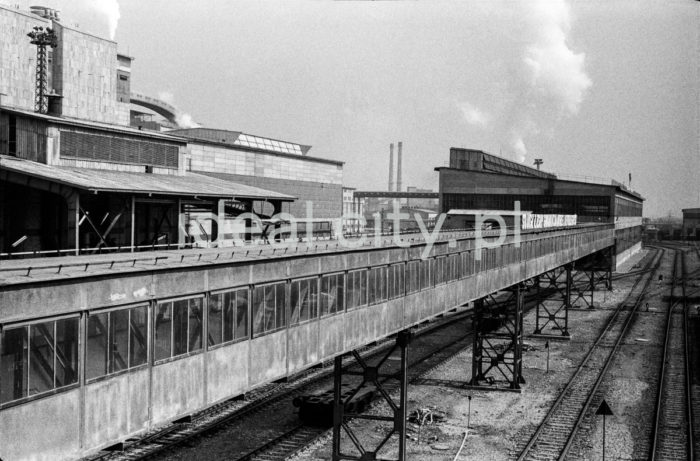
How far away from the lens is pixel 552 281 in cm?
5316

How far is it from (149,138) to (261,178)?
17.3 metres

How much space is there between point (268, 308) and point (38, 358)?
21.1ft

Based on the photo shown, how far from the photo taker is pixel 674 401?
3284 cm

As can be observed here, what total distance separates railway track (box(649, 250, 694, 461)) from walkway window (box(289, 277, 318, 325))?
14.8m

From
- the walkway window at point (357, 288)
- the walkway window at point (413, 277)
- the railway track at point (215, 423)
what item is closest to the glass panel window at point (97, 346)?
the railway track at point (215, 423)

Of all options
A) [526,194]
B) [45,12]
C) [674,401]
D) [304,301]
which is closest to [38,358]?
[304,301]

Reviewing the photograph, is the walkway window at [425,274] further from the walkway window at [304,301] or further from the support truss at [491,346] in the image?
the support truss at [491,346]

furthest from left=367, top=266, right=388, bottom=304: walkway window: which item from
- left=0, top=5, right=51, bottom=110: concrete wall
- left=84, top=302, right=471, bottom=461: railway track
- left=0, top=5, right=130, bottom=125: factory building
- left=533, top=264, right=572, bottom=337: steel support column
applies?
left=0, top=5, right=51, bottom=110: concrete wall

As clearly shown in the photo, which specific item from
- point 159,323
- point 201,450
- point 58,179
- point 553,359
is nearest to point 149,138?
point 58,179

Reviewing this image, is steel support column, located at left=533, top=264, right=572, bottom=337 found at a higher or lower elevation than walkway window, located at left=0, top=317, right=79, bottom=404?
lower

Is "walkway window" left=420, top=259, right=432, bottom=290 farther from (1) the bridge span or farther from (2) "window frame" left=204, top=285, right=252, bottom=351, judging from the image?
(2) "window frame" left=204, top=285, right=252, bottom=351

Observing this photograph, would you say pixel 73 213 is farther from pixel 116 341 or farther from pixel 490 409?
pixel 490 409

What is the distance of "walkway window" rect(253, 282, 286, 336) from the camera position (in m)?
15.6

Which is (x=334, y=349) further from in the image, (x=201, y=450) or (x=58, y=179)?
(x=58, y=179)
